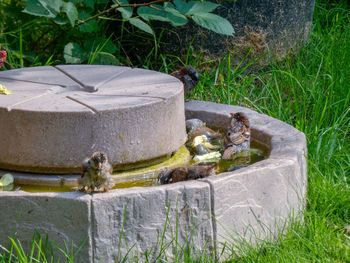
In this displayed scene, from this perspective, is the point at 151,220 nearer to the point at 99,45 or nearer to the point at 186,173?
the point at 186,173

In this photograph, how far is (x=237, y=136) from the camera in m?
4.03

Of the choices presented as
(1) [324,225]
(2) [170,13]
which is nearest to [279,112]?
(2) [170,13]

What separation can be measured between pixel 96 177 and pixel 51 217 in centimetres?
31

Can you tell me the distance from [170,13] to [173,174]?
170 cm

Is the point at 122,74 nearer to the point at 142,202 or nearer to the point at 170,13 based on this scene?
the point at 170,13

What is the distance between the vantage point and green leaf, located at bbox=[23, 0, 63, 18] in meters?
4.79

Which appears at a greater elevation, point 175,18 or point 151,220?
point 175,18

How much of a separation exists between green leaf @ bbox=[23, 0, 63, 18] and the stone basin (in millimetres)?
2166

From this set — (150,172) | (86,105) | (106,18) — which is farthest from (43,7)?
(150,172)

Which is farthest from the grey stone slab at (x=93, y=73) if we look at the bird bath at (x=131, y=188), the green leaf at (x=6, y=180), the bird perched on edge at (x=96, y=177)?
the bird perched on edge at (x=96, y=177)

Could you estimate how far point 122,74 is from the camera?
4355mm

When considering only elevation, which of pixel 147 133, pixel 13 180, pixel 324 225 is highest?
pixel 147 133

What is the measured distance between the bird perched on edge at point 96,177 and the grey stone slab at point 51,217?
0.31 feet

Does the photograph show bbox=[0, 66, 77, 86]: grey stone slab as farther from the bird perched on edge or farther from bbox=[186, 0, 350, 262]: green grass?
bbox=[186, 0, 350, 262]: green grass
